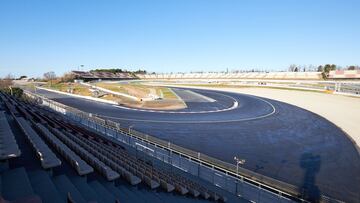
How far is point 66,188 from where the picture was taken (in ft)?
17.0

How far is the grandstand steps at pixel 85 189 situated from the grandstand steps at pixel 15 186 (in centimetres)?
115

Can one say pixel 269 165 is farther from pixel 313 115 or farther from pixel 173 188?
pixel 313 115

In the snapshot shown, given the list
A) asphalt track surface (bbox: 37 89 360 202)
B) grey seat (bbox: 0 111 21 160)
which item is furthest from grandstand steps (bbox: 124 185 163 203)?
asphalt track surface (bbox: 37 89 360 202)

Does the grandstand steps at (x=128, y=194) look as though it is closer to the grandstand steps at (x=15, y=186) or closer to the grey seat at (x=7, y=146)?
the grandstand steps at (x=15, y=186)

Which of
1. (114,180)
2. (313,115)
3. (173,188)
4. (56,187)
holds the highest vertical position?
(56,187)

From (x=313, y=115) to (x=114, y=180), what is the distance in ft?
122

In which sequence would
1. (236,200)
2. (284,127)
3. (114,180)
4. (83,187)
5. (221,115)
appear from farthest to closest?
1. (221,115)
2. (284,127)
3. (236,200)
4. (114,180)
5. (83,187)

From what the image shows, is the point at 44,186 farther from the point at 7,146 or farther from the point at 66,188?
the point at 7,146

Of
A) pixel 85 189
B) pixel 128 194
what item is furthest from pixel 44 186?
pixel 128 194

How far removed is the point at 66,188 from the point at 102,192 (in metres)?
0.81

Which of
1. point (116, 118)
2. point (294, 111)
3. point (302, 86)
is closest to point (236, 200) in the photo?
point (116, 118)

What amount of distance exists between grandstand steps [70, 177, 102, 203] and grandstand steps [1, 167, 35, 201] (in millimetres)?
1153

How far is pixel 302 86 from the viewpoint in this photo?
7131cm

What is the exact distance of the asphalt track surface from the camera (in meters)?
14.9
